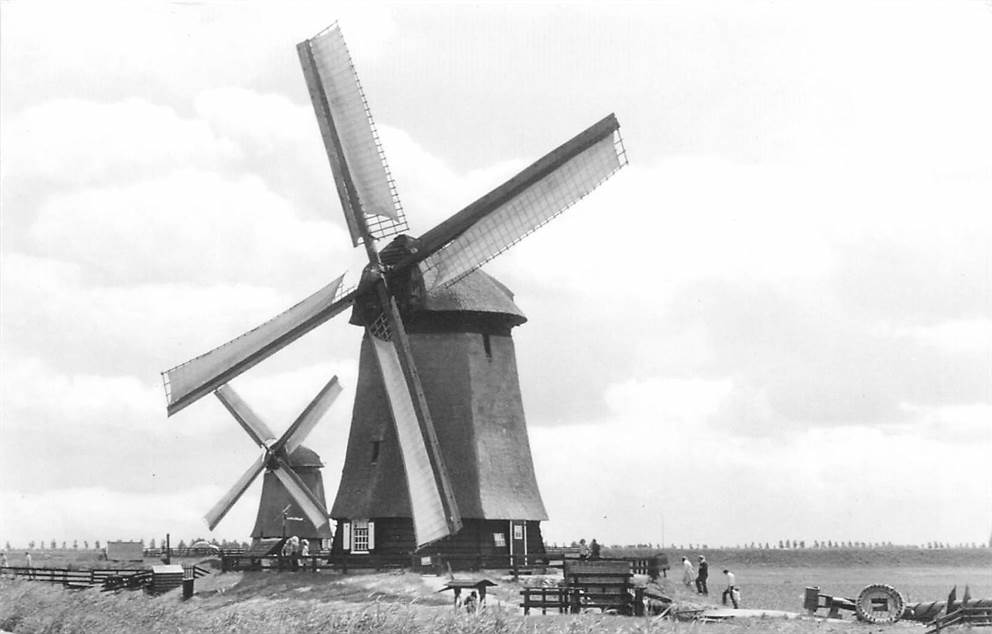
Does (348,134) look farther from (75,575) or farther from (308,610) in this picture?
(75,575)

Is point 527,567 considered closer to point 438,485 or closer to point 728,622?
point 438,485

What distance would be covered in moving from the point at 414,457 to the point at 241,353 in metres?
5.29

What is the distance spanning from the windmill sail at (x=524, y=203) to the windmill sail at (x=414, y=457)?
97.1 inches

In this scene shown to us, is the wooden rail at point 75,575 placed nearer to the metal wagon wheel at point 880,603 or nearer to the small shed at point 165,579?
the small shed at point 165,579

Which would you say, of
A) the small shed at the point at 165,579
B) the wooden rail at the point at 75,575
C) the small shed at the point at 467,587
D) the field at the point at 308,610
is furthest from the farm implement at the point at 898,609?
the wooden rail at the point at 75,575

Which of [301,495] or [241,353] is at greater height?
[241,353]

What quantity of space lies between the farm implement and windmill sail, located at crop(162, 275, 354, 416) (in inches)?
519

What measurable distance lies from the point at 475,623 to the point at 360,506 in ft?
32.1

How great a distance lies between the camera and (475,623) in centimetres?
2070

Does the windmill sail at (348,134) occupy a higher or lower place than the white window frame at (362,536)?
higher

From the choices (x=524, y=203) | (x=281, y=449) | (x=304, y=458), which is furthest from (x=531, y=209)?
(x=304, y=458)

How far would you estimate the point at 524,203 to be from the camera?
27.8m

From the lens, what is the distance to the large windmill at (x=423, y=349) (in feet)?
89.7

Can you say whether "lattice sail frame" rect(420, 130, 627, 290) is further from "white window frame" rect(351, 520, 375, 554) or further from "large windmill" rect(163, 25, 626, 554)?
"white window frame" rect(351, 520, 375, 554)
